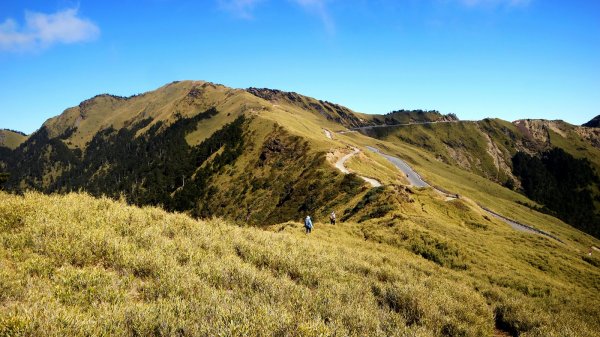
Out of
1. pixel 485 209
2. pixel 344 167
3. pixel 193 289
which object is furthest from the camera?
pixel 485 209

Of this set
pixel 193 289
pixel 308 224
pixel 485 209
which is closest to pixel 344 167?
pixel 485 209

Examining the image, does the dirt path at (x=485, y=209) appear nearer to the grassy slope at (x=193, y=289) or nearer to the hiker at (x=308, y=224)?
the hiker at (x=308, y=224)

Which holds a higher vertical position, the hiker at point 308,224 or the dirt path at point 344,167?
the dirt path at point 344,167

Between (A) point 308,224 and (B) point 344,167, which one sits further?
(B) point 344,167

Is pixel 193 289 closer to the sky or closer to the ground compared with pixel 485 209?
closer to the sky

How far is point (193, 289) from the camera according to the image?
8289 millimetres

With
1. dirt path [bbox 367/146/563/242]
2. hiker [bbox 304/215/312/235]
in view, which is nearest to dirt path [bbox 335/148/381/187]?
dirt path [bbox 367/146/563/242]

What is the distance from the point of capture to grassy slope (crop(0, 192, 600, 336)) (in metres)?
6.50

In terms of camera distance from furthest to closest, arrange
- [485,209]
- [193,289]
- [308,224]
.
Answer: [485,209], [308,224], [193,289]

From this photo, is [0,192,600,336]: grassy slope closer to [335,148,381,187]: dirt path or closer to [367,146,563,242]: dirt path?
[335,148,381,187]: dirt path

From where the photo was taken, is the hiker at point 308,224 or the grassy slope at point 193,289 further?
the hiker at point 308,224

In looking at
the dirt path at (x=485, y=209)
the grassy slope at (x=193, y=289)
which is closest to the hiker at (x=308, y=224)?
the grassy slope at (x=193, y=289)

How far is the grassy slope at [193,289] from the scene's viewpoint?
6.50 meters

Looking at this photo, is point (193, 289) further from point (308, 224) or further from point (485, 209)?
point (485, 209)
